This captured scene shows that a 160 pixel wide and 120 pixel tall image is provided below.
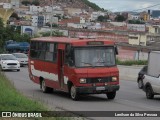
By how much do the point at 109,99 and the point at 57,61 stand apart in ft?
8.92

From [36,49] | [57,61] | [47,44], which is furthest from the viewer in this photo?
[36,49]

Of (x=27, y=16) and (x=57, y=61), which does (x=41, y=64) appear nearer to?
(x=57, y=61)

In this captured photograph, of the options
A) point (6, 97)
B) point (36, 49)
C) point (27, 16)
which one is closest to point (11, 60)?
point (36, 49)

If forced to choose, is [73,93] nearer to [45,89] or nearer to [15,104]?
[45,89]

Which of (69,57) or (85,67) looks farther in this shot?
(69,57)

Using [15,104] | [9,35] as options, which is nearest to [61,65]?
[15,104]

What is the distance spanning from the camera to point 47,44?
2375cm

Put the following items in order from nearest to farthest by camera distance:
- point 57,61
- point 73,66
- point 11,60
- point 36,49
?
point 73,66, point 57,61, point 36,49, point 11,60

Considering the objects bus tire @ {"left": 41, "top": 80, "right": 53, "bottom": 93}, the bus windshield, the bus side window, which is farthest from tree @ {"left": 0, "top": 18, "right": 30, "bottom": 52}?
the bus windshield

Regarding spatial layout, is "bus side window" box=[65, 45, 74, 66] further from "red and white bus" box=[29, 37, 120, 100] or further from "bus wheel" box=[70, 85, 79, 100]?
"bus wheel" box=[70, 85, 79, 100]

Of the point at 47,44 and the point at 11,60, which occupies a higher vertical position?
the point at 47,44

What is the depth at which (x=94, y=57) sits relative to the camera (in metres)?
20.7

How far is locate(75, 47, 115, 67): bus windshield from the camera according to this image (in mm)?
20594

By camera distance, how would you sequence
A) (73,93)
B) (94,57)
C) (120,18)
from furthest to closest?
(120,18), (73,93), (94,57)
